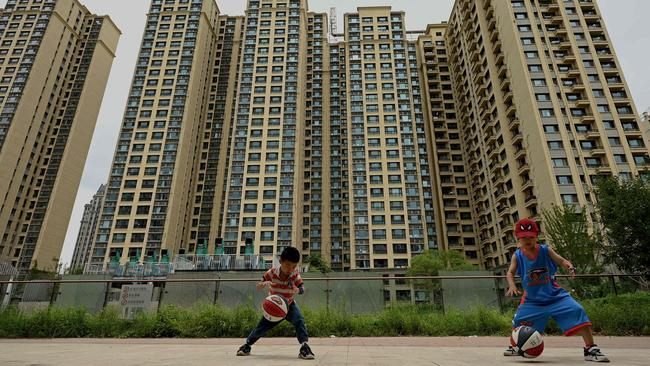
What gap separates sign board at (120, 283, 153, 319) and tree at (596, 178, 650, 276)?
81.9 ft

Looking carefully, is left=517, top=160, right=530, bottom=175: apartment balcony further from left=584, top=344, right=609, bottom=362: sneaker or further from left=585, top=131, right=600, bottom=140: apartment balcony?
left=584, top=344, right=609, bottom=362: sneaker

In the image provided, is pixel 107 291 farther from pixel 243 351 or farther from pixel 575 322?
pixel 575 322

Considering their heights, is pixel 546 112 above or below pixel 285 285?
above

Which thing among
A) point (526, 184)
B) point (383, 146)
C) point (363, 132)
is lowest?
point (526, 184)

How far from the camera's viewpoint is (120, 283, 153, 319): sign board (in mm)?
9820

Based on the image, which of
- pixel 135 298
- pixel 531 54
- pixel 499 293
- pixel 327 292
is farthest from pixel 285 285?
pixel 531 54

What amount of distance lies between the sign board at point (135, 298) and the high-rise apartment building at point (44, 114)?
217ft

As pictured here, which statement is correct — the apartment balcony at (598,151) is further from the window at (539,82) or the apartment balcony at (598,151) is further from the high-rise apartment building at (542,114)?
the window at (539,82)

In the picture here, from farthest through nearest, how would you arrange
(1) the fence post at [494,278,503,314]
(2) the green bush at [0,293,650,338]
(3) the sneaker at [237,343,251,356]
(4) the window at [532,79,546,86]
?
(4) the window at [532,79,546,86] < (1) the fence post at [494,278,503,314] < (2) the green bush at [0,293,650,338] < (3) the sneaker at [237,343,251,356]

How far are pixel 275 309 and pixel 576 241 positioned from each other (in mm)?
30042

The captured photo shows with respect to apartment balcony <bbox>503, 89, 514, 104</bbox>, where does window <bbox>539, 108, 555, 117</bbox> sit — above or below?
below

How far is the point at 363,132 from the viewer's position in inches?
2672

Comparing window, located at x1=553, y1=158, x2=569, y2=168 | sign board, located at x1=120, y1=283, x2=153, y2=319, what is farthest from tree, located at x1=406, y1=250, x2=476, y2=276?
sign board, located at x1=120, y1=283, x2=153, y2=319

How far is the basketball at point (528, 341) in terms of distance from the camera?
4.12 m
